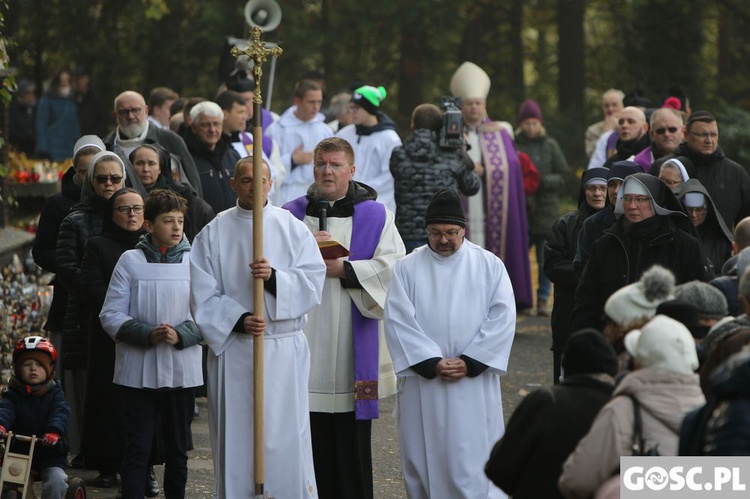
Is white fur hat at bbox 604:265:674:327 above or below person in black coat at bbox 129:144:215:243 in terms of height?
below

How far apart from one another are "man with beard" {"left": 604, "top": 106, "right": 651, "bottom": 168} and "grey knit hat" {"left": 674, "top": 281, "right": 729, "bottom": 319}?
6.43 meters

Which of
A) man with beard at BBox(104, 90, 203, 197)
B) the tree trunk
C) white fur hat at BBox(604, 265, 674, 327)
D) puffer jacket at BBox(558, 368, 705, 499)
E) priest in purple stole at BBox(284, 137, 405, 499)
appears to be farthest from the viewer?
the tree trunk

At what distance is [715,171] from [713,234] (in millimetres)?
1248

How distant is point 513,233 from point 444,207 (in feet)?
25.8

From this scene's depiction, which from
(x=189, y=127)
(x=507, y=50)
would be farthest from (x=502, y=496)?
(x=507, y=50)

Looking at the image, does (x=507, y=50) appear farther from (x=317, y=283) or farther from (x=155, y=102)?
(x=317, y=283)

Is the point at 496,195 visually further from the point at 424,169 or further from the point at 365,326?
the point at 365,326

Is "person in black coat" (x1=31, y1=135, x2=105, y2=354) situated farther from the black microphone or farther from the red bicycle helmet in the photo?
the black microphone

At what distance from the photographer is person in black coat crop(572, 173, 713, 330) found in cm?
858

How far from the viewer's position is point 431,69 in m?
30.1

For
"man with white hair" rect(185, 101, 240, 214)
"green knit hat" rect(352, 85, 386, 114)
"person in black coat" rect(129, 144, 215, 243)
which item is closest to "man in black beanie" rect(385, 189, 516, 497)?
"person in black coat" rect(129, 144, 215, 243)

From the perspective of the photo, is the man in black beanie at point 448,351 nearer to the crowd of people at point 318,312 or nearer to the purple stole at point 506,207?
the crowd of people at point 318,312

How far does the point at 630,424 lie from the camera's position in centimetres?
537

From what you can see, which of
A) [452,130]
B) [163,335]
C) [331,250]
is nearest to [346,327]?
[331,250]
